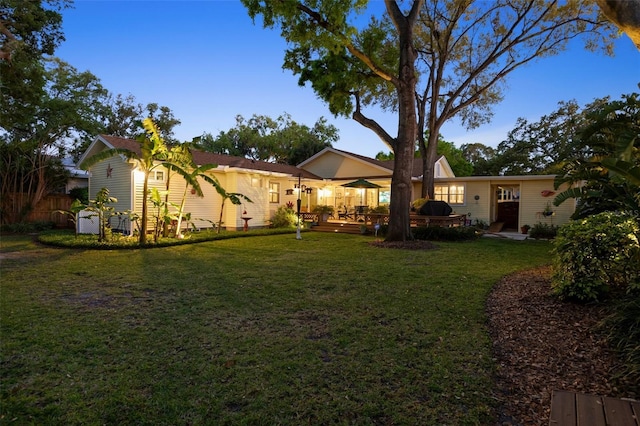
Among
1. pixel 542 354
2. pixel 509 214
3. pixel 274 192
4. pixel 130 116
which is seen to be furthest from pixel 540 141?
pixel 130 116

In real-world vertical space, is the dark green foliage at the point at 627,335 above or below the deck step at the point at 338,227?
below

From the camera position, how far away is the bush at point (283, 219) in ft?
64.1

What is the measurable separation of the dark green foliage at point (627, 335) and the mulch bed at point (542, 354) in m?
0.10

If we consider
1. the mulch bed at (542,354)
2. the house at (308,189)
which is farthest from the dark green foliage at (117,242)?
the mulch bed at (542,354)

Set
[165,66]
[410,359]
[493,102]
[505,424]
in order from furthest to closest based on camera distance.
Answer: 1. [493,102]
2. [165,66]
3. [410,359]
4. [505,424]

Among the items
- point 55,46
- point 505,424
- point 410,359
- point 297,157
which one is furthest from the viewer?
point 297,157

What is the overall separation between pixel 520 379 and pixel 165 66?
16179 millimetres

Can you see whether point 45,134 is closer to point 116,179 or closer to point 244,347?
point 116,179

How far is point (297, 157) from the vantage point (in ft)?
117

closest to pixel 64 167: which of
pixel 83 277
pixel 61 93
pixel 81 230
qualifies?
pixel 61 93

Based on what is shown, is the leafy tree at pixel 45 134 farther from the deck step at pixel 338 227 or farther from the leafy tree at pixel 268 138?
the leafy tree at pixel 268 138

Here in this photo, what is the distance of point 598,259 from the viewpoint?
480 cm

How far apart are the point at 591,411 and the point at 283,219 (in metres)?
17.6

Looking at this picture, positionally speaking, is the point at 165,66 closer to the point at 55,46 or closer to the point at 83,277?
the point at 55,46
